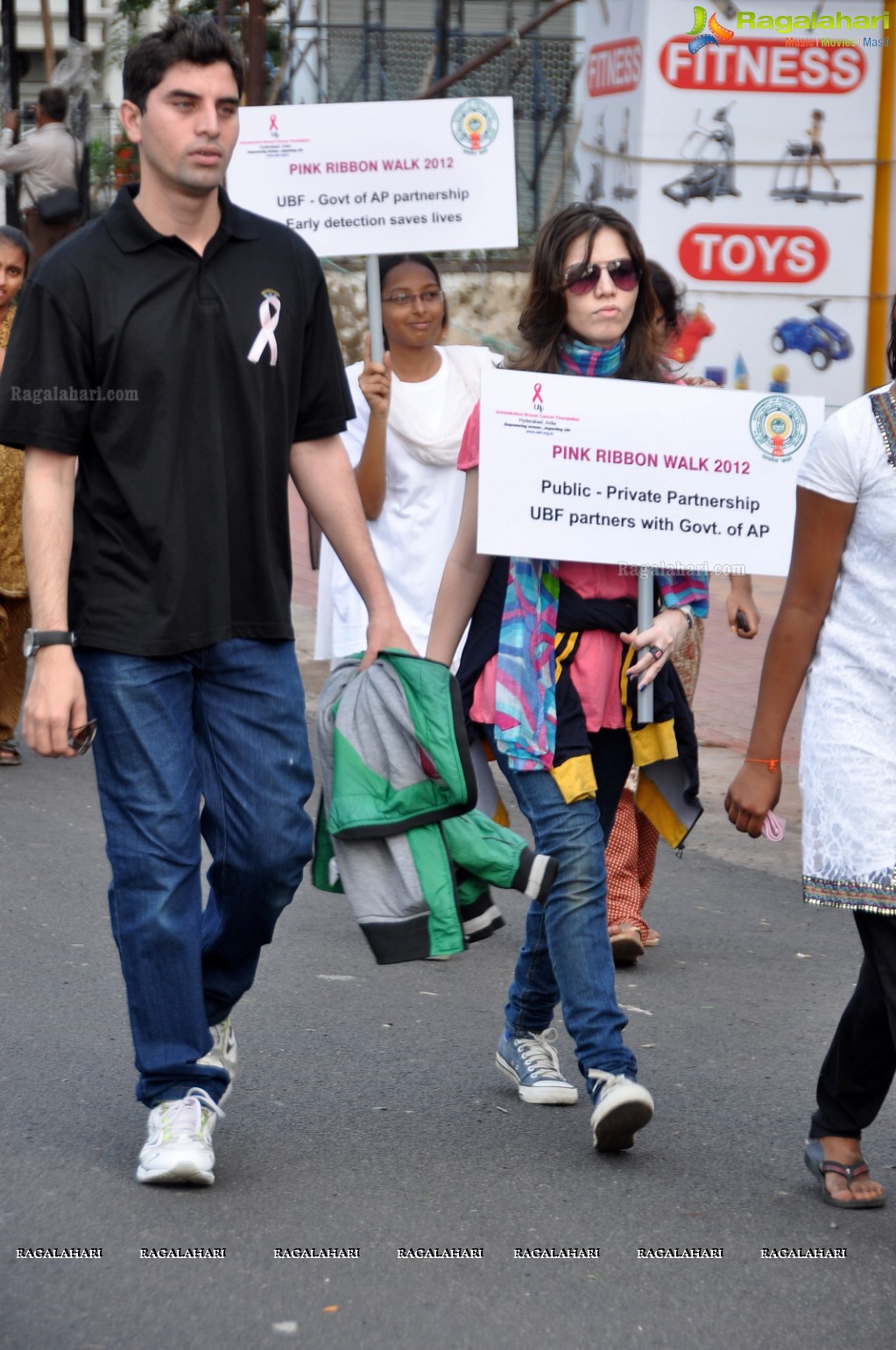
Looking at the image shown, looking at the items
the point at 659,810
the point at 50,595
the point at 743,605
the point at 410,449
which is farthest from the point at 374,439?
the point at 50,595

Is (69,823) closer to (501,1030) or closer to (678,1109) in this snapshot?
(501,1030)

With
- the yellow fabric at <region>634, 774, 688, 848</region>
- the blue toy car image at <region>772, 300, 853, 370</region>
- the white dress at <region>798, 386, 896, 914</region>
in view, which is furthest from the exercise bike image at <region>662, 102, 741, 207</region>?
the white dress at <region>798, 386, 896, 914</region>

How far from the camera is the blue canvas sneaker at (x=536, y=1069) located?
4.28 meters

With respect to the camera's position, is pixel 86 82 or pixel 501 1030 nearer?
pixel 501 1030

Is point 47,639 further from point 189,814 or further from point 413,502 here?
point 413,502

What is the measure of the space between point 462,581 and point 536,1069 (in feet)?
3.58

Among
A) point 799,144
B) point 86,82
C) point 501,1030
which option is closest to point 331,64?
point 86,82

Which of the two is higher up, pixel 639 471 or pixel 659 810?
pixel 639 471

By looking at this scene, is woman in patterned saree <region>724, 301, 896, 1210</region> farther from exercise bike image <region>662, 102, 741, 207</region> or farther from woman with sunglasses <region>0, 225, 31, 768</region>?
exercise bike image <region>662, 102, 741, 207</region>

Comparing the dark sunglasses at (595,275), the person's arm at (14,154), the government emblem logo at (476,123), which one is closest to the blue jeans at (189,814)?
the dark sunglasses at (595,275)

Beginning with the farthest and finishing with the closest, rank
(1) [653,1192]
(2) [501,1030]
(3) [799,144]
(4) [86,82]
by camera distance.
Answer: (4) [86,82]
(3) [799,144]
(2) [501,1030]
(1) [653,1192]

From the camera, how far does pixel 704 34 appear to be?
40.1 feet

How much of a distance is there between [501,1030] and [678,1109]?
0.67 meters

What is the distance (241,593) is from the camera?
3721mm
